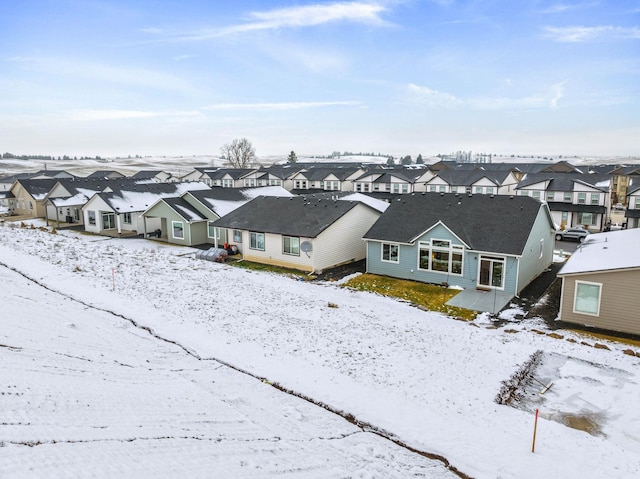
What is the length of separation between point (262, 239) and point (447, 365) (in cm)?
1804

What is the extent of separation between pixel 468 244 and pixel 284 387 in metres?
14.6

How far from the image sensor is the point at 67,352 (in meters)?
13.0

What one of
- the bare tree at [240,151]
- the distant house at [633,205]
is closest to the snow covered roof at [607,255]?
the distant house at [633,205]

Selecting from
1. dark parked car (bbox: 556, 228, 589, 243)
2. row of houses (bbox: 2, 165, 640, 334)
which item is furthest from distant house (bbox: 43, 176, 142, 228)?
dark parked car (bbox: 556, 228, 589, 243)

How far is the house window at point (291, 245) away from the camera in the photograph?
1107 inches

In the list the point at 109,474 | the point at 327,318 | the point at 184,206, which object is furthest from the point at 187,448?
the point at 184,206

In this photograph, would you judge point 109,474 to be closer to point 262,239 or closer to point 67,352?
point 67,352

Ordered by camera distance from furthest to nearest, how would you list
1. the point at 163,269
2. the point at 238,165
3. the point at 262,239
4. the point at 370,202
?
the point at 238,165
the point at 370,202
the point at 262,239
the point at 163,269

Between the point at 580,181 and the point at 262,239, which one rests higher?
the point at 580,181

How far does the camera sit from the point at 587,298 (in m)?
18.2

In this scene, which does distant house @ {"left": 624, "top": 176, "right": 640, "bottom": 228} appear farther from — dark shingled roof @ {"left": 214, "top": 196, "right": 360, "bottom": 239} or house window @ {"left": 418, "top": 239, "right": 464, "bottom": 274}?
dark shingled roof @ {"left": 214, "top": 196, "right": 360, "bottom": 239}

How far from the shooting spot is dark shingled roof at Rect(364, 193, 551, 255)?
23219 millimetres

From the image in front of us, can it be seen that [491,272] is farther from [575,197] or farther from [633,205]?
[633,205]

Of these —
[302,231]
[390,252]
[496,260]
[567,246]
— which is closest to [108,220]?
[302,231]
